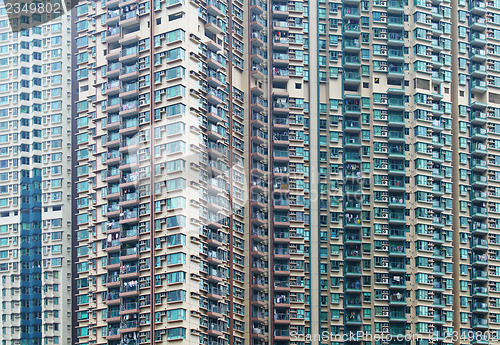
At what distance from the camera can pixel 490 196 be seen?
70.5 m

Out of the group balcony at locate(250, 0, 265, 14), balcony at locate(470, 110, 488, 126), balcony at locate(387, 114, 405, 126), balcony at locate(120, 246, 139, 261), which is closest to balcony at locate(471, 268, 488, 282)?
balcony at locate(470, 110, 488, 126)

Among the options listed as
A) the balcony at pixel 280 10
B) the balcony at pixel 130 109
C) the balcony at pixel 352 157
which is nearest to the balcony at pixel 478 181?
the balcony at pixel 352 157

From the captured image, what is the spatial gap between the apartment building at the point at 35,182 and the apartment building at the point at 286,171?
322 cm

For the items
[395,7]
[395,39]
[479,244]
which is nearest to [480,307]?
[479,244]

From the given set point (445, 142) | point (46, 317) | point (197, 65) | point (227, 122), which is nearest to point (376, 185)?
point (445, 142)

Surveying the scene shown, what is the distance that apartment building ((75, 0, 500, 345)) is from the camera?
56969 millimetres

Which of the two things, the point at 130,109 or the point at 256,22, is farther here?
the point at 256,22

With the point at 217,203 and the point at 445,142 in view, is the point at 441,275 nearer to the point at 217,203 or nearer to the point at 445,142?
the point at 445,142

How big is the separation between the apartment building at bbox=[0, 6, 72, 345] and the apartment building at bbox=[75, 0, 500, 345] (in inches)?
127

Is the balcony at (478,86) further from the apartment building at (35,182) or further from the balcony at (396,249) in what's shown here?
the apartment building at (35,182)

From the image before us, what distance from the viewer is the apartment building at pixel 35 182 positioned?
65.4m

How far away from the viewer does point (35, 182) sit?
220 ft

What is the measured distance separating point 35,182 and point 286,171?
15393mm

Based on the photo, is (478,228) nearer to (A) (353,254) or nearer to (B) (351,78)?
(A) (353,254)
